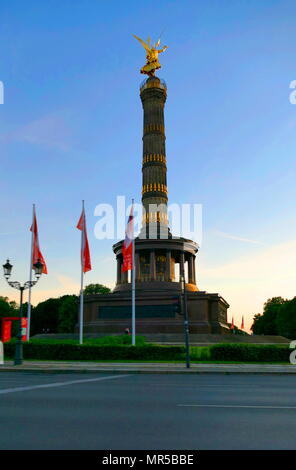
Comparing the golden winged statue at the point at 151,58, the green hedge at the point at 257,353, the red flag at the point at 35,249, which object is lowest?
the green hedge at the point at 257,353

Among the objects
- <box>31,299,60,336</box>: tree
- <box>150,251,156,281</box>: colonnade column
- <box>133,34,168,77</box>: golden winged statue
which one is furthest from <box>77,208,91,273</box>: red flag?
<box>31,299,60,336</box>: tree

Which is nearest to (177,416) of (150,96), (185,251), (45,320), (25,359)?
(25,359)

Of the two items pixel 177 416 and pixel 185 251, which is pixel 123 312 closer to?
pixel 185 251

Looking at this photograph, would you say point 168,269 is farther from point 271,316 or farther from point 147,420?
point 271,316

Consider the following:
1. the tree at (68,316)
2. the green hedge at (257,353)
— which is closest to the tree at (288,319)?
the tree at (68,316)

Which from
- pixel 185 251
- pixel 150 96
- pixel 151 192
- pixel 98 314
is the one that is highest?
pixel 150 96

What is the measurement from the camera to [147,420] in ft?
25.4

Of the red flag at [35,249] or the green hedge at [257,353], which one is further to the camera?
the red flag at [35,249]

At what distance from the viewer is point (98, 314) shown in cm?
5062

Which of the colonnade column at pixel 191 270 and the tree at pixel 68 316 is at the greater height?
the colonnade column at pixel 191 270

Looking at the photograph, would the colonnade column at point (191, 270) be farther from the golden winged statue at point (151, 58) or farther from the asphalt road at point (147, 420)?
the asphalt road at point (147, 420)

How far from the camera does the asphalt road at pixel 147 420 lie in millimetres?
6039

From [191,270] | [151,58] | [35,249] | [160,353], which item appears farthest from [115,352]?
[151,58]
